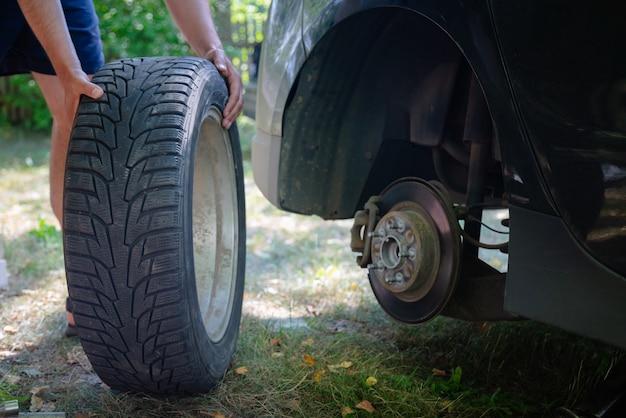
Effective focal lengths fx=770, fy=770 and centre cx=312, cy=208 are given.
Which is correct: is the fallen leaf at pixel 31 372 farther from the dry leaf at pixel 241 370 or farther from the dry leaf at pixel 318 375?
the dry leaf at pixel 318 375

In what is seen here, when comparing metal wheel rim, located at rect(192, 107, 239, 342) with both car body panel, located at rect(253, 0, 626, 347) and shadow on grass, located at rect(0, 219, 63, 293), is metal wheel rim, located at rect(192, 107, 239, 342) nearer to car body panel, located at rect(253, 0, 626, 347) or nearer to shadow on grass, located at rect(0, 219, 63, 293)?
car body panel, located at rect(253, 0, 626, 347)

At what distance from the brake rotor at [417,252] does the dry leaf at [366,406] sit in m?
0.27

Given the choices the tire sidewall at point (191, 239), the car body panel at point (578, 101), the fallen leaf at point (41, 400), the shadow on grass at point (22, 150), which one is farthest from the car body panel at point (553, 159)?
the shadow on grass at point (22, 150)

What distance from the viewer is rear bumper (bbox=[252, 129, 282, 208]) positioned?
2.49 metres

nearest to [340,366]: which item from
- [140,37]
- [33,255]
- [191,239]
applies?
[191,239]

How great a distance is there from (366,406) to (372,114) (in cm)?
92

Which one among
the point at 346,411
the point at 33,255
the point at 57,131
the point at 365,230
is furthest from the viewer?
the point at 33,255

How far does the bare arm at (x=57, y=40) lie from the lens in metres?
2.15

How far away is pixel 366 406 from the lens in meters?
2.25

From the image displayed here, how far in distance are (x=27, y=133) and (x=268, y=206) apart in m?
4.78

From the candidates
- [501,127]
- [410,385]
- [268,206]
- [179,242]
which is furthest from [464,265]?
[268,206]

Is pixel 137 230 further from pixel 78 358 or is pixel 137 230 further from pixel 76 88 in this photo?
pixel 78 358

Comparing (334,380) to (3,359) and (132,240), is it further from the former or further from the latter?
(3,359)

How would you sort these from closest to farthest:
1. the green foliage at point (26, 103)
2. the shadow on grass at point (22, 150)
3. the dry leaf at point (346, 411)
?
the dry leaf at point (346, 411) < the shadow on grass at point (22, 150) < the green foliage at point (26, 103)
